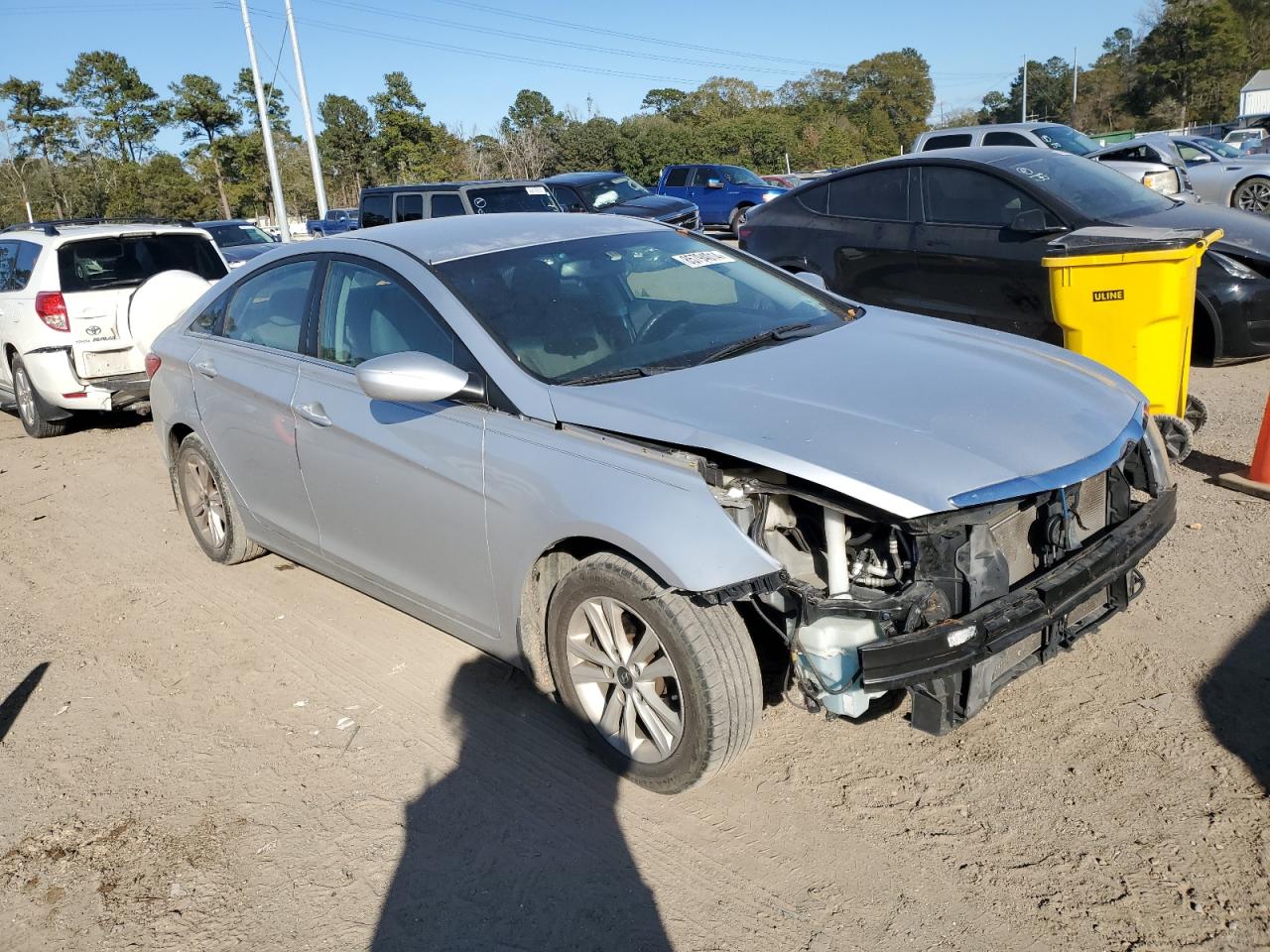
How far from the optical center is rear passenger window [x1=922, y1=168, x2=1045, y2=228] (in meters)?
7.19

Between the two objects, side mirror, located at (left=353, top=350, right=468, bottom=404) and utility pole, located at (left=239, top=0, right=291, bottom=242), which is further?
utility pole, located at (left=239, top=0, right=291, bottom=242)

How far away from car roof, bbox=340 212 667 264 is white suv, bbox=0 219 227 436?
4.42 m

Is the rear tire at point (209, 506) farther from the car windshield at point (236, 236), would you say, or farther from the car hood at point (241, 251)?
the car windshield at point (236, 236)

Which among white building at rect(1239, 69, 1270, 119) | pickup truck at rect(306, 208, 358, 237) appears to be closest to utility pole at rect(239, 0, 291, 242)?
pickup truck at rect(306, 208, 358, 237)

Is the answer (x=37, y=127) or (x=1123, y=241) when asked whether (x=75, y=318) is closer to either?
(x=1123, y=241)

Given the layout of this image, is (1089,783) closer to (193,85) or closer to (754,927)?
(754,927)

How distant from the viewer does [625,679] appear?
3.24 metres

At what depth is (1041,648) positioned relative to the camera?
3.11m

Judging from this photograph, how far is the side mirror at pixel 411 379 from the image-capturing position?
3.38 metres

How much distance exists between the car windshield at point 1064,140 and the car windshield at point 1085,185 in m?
7.25

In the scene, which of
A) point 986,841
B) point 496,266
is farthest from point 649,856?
point 496,266

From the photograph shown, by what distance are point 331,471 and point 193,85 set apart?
51.1 metres

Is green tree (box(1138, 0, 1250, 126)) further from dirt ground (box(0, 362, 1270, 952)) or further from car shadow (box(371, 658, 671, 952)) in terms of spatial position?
car shadow (box(371, 658, 671, 952))

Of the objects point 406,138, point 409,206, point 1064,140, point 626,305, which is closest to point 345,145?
point 406,138
